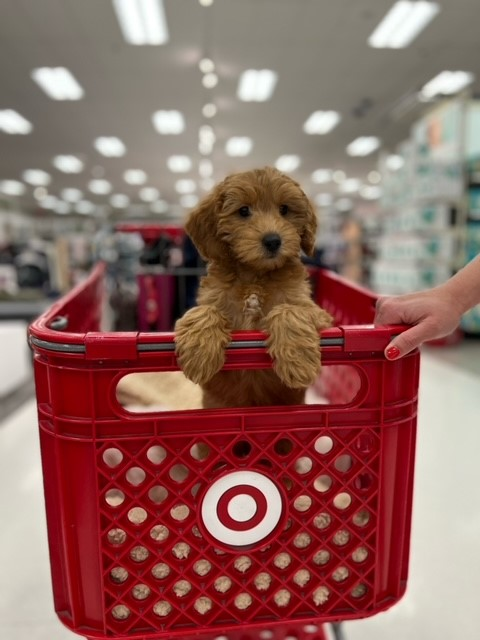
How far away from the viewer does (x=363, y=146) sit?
1130 centimetres

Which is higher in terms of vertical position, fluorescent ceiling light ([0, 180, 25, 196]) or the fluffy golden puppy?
fluorescent ceiling light ([0, 180, 25, 196])

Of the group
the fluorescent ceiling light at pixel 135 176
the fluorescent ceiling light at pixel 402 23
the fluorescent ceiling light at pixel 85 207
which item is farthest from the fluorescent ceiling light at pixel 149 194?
the fluorescent ceiling light at pixel 402 23

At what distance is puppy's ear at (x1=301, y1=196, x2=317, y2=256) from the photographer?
933mm

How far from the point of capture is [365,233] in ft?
40.2

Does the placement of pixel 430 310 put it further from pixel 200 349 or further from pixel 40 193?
pixel 40 193

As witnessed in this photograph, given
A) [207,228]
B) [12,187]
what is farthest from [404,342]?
[12,187]

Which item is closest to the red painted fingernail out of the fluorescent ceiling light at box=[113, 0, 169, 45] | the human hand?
the human hand

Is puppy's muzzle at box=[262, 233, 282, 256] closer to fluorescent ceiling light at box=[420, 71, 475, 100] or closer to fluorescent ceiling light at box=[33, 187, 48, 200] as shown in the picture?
fluorescent ceiling light at box=[420, 71, 475, 100]

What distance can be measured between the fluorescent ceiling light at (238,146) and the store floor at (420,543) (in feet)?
30.0

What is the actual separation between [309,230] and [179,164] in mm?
12926

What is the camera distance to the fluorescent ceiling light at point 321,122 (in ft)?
29.1

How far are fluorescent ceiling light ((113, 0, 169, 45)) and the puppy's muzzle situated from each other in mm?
4965

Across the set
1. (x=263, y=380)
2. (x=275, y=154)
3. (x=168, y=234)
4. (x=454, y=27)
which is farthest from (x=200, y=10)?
(x=275, y=154)

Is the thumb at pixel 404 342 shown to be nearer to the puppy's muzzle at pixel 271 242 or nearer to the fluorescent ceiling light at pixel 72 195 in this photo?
the puppy's muzzle at pixel 271 242
